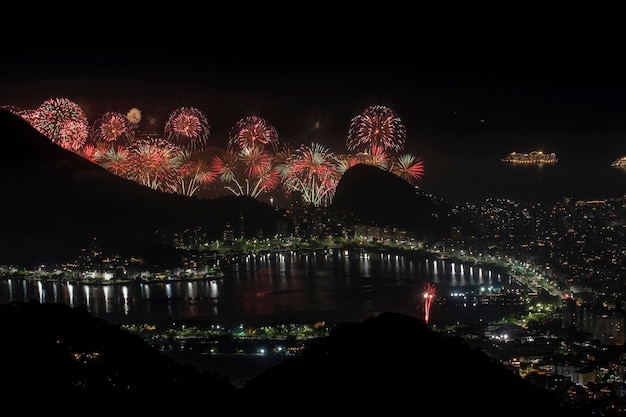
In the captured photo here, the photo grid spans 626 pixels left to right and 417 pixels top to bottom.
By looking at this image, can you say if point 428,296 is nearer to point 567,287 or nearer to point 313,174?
point 567,287

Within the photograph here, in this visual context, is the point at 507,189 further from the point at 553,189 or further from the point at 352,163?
the point at 352,163

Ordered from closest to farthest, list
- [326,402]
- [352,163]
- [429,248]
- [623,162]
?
[326,402], [429,248], [352,163], [623,162]

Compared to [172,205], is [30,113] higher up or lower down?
higher up

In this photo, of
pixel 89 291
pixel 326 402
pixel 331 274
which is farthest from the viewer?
pixel 331 274

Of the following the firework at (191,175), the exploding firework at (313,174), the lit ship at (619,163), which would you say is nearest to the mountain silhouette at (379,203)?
the exploding firework at (313,174)

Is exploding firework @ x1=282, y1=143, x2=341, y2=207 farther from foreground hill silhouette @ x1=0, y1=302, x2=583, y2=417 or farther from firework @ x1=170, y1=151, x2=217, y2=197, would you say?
foreground hill silhouette @ x1=0, y1=302, x2=583, y2=417

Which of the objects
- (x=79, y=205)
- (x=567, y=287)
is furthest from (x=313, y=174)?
(x=567, y=287)

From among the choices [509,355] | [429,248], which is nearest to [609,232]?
[429,248]

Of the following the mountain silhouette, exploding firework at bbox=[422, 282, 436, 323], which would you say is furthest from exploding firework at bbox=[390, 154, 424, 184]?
exploding firework at bbox=[422, 282, 436, 323]
